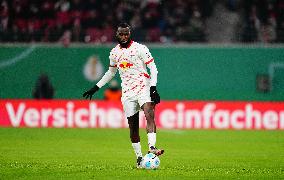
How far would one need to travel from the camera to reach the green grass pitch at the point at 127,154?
12.1m

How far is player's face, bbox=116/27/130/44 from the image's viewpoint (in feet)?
42.2

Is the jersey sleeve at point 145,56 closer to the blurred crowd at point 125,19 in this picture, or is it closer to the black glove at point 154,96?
the black glove at point 154,96

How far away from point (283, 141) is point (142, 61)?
29.1 feet

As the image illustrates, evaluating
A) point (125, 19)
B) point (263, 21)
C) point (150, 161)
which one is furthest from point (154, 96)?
point (263, 21)

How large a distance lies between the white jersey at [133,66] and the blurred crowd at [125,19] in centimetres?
1618

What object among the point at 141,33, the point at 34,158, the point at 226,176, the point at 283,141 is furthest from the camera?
the point at 141,33

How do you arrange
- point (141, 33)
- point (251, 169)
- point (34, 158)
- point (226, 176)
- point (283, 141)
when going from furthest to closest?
point (141, 33) → point (283, 141) → point (34, 158) → point (251, 169) → point (226, 176)

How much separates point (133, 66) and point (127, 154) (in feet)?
12.8

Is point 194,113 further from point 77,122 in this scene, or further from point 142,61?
point 142,61

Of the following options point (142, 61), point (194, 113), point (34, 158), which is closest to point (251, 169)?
point (142, 61)

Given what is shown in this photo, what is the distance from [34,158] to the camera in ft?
49.4

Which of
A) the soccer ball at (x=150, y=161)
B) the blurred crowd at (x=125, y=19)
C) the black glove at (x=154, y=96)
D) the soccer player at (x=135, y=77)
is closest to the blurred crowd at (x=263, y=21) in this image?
the blurred crowd at (x=125, y=19)

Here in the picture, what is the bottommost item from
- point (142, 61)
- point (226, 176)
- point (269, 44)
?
point (226, 176)

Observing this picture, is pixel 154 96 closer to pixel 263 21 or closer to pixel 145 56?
pixel 145 56
